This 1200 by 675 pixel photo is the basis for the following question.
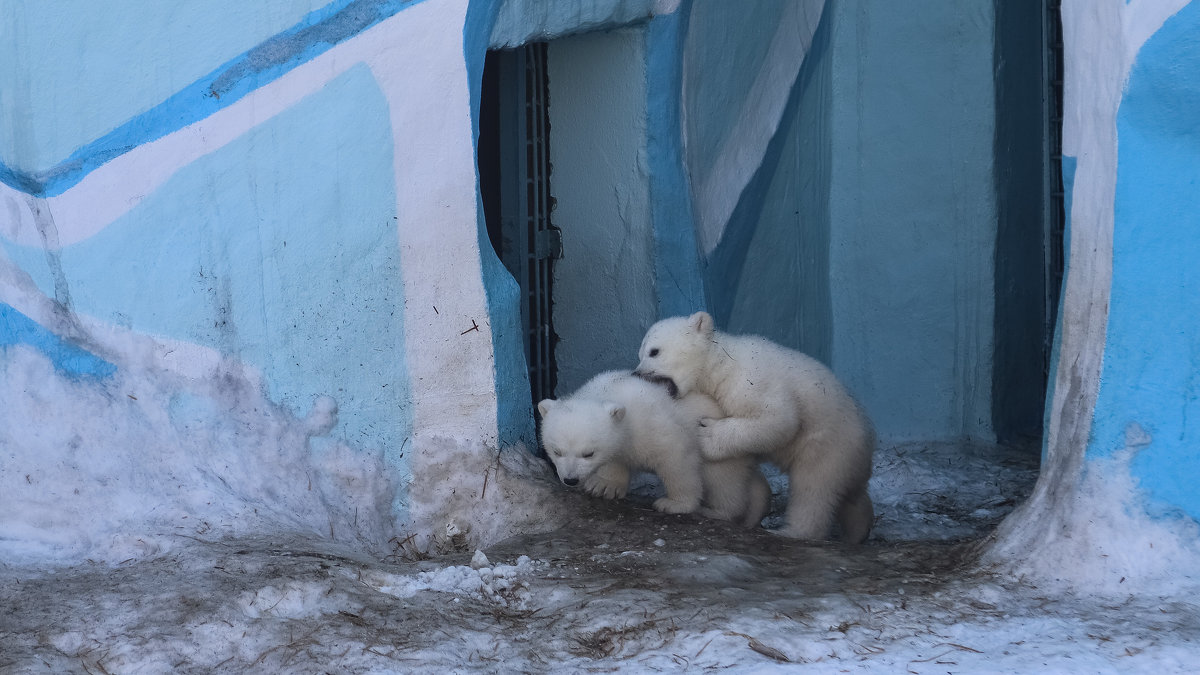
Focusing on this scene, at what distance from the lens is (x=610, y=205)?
623 cm

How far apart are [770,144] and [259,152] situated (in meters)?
3.09

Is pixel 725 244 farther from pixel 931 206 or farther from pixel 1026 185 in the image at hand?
pixel 1026 185

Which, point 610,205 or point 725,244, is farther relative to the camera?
point 725,244

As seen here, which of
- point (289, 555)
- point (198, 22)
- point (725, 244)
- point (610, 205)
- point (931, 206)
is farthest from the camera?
point (931, 206)

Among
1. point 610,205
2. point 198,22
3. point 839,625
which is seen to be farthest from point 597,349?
point 839,625

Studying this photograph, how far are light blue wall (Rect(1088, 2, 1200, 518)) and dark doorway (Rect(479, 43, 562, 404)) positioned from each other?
3251mm

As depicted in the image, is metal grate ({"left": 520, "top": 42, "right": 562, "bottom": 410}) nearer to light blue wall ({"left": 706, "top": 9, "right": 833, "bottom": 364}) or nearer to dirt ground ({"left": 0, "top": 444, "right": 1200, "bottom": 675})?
light blue wall ({"left": 706, "top": 9, "right": 833, "bottom": 364})

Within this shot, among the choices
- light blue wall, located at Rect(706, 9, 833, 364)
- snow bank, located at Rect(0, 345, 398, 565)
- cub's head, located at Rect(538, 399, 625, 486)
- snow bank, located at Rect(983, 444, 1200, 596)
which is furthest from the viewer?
light blue wall, located at Rect(706, 9, 833, 364)

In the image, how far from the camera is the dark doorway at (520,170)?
646cm

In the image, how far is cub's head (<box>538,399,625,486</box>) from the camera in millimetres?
4941

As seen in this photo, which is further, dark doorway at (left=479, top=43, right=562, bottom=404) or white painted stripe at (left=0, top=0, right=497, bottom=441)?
dark doorway at (left=479, top=43, right=562, bottom=404)

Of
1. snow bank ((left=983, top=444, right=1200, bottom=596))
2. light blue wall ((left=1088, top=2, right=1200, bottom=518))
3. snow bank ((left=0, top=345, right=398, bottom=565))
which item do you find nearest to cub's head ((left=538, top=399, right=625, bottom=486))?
snow bank ((left=0, top=345, right=398, bottom=565))

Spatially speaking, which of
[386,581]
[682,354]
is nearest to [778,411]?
[682,354]

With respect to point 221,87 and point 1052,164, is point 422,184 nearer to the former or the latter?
point 221,87
